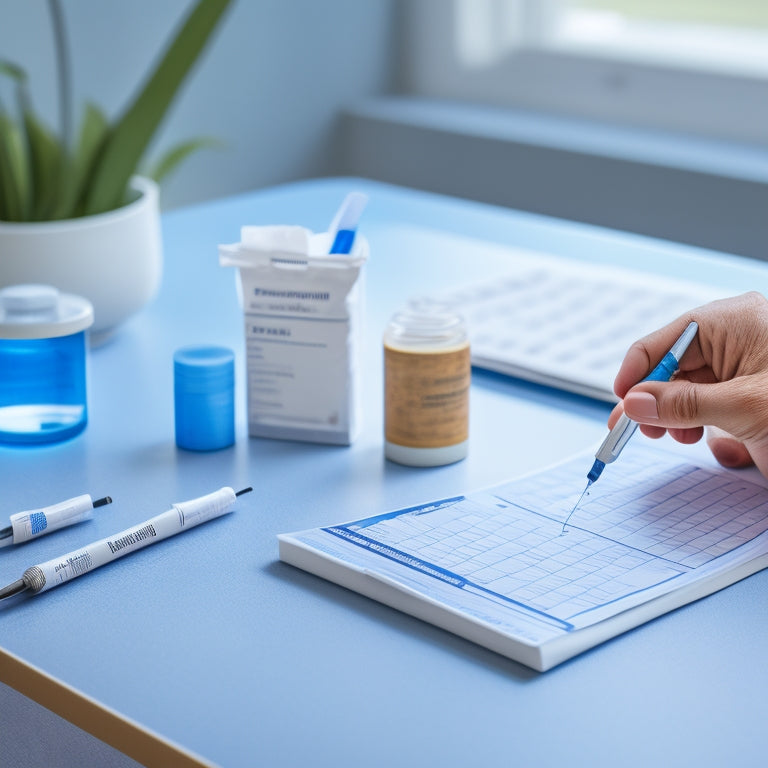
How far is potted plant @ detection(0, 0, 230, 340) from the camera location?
1.12 meters

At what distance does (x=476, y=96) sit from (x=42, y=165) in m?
1.43

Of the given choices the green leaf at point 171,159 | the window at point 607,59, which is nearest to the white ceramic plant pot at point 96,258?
the green leaf at point 171,159

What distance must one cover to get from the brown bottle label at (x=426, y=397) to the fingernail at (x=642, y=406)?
0.46 feet

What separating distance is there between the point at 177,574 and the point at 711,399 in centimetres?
39

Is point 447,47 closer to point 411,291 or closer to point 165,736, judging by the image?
point 411,291

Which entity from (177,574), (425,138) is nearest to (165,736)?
(177,574)

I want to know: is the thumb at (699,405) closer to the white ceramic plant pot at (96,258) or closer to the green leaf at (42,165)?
the white ceramic plant pot at (96,258)

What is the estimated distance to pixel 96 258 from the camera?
1133 mm

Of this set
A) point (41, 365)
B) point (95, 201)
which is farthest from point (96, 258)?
point (41, 365)

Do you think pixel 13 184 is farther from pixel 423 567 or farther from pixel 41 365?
pixel 423 567

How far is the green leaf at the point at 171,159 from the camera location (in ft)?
6.97

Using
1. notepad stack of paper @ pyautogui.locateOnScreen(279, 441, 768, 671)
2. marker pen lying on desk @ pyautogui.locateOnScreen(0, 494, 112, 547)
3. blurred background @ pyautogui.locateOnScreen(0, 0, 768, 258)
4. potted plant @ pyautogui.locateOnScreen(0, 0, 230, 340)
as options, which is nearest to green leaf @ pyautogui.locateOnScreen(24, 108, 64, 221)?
potted plant @ pyautogui.locateOnScreen(0, 0, 230, 340)

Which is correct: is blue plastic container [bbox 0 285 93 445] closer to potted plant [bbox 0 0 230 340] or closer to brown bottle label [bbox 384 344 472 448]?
potted plant [bbox 0 0 230 340]

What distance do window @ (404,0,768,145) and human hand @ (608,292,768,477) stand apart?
123cm
